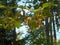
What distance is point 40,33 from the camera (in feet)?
38.1

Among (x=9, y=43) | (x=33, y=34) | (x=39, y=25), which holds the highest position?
(x=39, y=25)

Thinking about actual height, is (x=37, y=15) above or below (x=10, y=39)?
above

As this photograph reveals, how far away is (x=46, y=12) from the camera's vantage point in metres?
1.44

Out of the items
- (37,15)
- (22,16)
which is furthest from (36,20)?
(22,16)

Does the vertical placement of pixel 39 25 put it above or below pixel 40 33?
above

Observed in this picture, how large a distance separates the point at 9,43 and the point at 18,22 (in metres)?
12.7

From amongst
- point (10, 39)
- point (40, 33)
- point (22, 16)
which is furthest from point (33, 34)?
point (22, 16)

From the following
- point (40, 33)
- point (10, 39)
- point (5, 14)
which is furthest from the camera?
point (10, 39)

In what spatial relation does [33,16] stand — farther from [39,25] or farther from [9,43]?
[9,43]

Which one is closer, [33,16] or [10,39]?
[33,16]

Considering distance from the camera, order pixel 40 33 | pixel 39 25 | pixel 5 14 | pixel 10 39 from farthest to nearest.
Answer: pixel 10 39 < pixel 40 33 < pixel 5 14 < pixel 39 25

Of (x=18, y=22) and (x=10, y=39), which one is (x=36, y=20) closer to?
(x=18, y=22)

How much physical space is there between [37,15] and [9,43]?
501 inches

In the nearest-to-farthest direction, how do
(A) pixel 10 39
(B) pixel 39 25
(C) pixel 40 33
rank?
(B) pixel 39 25 → (C) pixel 40 33 → (A) pixel 10 39
